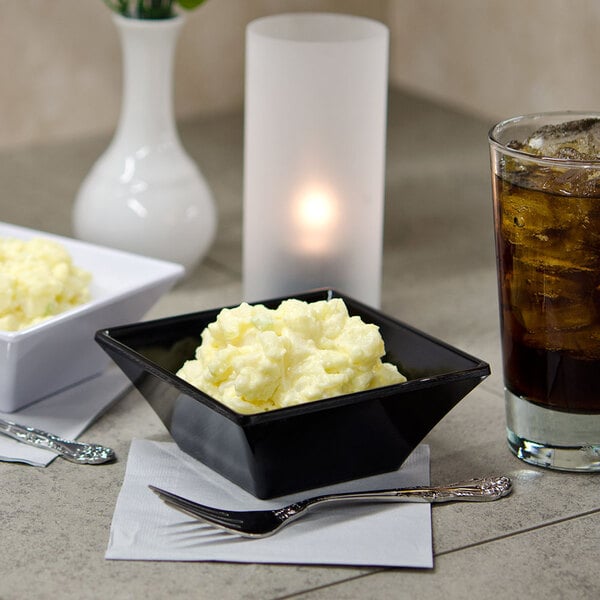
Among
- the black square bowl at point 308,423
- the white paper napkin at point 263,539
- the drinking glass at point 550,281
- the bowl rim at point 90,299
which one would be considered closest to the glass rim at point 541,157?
the drinking glass at point 550,281

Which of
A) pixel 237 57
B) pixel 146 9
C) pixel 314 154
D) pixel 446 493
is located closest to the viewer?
pixel 446 493

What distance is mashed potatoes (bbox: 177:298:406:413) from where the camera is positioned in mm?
868

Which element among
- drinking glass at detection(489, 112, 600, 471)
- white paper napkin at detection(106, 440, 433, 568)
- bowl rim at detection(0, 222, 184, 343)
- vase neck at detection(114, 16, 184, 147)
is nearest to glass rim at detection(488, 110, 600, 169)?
drinking glass at detection(489, 112, 600, 471)

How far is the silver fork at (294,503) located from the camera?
0.84 m

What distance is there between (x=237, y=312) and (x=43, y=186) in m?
0.95

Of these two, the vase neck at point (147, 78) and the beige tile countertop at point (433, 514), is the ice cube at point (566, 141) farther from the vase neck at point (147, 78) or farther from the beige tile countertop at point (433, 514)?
the vase neck at point (147, 78)

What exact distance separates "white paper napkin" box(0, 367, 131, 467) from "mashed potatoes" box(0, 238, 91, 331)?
0.26 ft

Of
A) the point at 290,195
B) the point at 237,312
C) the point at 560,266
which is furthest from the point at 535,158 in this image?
the point at 290,195

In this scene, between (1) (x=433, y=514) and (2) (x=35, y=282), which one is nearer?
(1) (x=433, y=514)

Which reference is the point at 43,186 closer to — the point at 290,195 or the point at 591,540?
the point at 290,195

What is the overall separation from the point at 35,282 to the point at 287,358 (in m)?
0.28

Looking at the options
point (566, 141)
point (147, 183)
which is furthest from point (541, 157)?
point (147, 183)

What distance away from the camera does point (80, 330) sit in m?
1.06

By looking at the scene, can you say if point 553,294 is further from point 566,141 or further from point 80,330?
point 80,330
